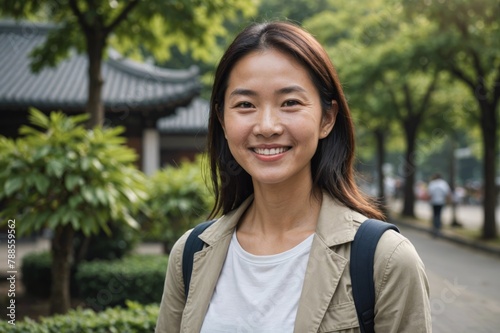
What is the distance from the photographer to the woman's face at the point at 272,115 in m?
1.68

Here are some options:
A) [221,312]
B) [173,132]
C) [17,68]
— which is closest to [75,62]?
[17,68]

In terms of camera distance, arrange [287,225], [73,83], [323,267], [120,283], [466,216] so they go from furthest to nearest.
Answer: [466,216], [73,83], [120,283], [287,225], [323,267]

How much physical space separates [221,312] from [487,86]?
14366 mm

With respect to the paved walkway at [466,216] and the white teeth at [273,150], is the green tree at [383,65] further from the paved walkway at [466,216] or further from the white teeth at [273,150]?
the white teeth at [273,150]

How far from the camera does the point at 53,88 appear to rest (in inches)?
607

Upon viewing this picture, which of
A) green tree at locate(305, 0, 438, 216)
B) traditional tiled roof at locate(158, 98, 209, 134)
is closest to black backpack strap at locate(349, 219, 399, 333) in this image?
green tree at locate(305, 0, 438, 216)

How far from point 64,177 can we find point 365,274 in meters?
4.81

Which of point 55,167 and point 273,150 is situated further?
point 55,167

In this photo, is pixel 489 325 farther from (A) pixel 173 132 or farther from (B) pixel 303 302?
(A) pixel 173 132

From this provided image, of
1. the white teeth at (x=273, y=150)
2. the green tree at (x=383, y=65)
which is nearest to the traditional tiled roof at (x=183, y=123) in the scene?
the green tree at (x=383, y=65)

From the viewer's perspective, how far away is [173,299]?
75.2 inches

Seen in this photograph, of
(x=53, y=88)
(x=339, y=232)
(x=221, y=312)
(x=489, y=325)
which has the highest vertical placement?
(x=53, y=88)

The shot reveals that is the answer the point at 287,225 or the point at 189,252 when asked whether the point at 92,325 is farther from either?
the point at 287,225

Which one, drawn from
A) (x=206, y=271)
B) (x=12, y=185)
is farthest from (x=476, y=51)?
(x=206, y=271)
